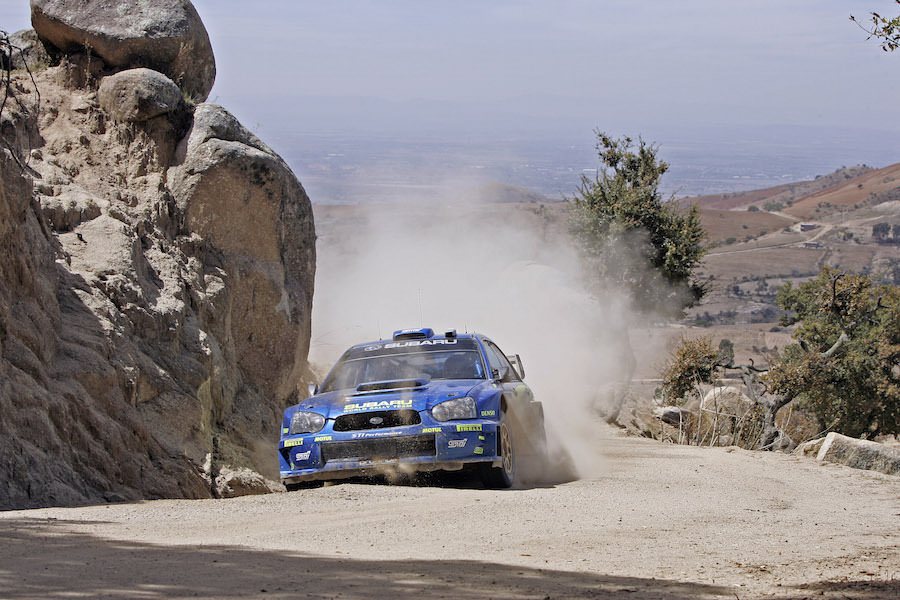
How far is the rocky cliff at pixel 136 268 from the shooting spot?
914 centimetres

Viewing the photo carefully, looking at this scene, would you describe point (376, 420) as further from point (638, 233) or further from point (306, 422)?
point (638, 233)

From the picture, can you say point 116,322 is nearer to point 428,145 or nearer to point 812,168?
point 428,145

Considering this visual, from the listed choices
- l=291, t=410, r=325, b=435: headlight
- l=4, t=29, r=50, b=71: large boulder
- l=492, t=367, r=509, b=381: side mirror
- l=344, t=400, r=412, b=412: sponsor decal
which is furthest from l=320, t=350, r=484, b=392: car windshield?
l=4, t=29, r=50, b=71: large boulder

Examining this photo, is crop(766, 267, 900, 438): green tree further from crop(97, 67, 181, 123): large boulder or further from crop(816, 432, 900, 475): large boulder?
crop(97, 67, 181, 123): large boulder

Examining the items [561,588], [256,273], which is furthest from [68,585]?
[256,273]

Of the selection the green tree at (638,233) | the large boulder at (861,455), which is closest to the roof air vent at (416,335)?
the large boulder at (861,455)

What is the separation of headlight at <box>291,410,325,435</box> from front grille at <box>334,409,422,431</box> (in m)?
0.16

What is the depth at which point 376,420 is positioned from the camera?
29.8 ft

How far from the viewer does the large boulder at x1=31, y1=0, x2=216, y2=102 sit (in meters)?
14.7

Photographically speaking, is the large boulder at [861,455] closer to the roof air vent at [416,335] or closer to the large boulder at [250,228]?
the roof air vent at [416,335]

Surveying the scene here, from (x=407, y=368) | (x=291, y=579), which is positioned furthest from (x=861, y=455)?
(x=291, y=579)

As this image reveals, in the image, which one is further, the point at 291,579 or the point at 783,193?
the point at 783,193

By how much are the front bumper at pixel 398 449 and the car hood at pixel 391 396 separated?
0.22 m

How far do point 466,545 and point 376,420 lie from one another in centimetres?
293
